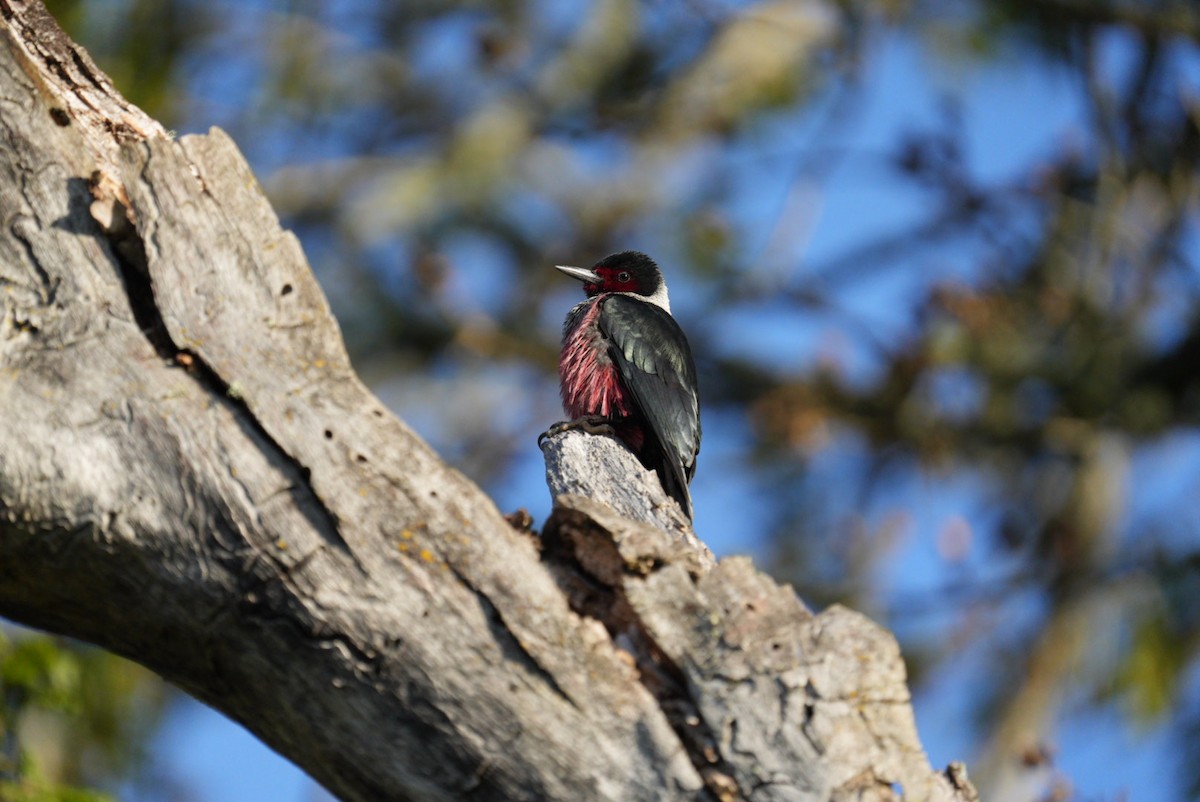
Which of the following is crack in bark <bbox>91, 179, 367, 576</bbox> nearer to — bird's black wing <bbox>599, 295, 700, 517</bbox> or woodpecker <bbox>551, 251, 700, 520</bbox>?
woodpecker <bbox>551, 251, 700, 520</bbox>

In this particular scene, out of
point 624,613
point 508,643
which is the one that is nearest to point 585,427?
point 624,613

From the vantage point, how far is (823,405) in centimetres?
908

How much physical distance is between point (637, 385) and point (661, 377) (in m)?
0.17

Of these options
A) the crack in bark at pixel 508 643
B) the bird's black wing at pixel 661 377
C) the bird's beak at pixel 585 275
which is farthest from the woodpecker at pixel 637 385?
the crack in bark at pixel 508 643

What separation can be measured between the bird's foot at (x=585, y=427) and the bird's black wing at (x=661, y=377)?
0.16 metres

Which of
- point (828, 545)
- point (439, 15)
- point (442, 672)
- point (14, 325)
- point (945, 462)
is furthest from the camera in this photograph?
point (439, 15)

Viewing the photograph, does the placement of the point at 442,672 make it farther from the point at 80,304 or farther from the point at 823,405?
the point at 823,405

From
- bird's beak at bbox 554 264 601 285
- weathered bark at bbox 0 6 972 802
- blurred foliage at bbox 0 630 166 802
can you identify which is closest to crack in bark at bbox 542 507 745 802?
weathered bark at bbox 0 6 972 802

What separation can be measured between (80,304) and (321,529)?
0.77 metres

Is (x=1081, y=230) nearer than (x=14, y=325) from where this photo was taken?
No

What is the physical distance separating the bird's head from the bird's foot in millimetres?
1513

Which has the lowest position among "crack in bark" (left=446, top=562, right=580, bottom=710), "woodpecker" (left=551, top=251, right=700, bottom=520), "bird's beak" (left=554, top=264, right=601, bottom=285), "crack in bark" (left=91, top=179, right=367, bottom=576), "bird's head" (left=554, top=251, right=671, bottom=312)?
"crack in bark" (left=446, top=562, right=580, bottom=710)

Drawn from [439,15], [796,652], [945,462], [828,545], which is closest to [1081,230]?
[945,462]

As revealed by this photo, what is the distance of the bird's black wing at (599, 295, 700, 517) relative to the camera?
16.5 feet
